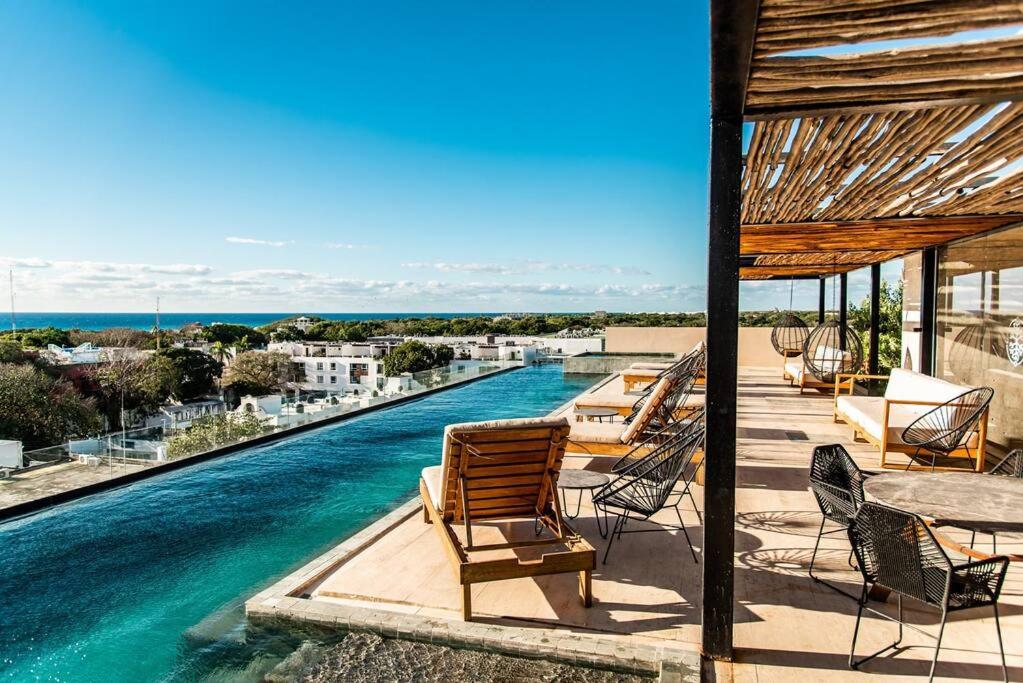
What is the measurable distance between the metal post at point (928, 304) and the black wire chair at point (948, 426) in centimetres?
341

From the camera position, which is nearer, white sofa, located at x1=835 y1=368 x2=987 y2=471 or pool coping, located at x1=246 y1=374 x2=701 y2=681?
pool coping, located at x1=246 y1=374 x2=701 y2=681

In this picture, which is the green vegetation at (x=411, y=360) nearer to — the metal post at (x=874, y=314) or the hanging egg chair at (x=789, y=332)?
the hanging egg chair at (x=789, y=332)

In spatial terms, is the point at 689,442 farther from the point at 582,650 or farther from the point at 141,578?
the point at 141,578

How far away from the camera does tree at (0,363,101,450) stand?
19875mm

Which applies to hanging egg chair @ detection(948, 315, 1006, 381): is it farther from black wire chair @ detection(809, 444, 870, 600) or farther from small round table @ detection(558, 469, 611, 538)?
small round table @ detection(558, 469, 611, 538)

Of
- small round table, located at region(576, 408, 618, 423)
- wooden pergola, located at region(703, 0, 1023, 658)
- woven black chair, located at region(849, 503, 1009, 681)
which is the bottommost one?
small round table, located at region(576, 408, 618, 423)

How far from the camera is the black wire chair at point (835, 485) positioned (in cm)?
306

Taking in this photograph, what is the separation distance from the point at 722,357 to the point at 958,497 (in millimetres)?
1407

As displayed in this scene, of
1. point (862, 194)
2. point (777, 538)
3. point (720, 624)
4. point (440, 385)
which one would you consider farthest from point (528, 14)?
point (720, 624)

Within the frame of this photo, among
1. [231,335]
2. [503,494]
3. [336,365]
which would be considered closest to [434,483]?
[503,494]

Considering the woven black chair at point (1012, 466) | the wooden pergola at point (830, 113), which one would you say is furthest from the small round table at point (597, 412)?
the woven black chair at point (1012, 466)

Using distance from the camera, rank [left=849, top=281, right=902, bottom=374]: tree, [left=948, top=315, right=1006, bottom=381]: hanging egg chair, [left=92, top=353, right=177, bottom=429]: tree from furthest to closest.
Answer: [left=92, top=353, right=177, bottom=429]: tree
[left=849, top=281, right=902, bottom=374]: tree
[left=948, top=315, right=1006, bottom=381]: hanging egg chair

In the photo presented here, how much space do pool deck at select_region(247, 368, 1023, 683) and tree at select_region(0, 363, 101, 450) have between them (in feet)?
71.2

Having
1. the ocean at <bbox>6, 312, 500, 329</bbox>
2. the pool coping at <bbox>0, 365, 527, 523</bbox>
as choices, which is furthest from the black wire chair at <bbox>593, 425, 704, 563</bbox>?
the ocean at <bbox>6, 312, 500, 329</bbox>
